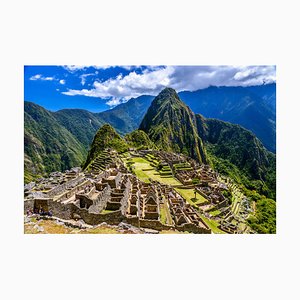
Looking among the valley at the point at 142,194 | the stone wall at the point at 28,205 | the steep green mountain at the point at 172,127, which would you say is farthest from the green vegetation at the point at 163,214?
the steep green mountain at the point at 172,127

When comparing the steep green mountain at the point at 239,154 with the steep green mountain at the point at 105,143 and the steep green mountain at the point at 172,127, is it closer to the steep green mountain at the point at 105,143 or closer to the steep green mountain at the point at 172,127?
the steep green mountain at the point at 172,127

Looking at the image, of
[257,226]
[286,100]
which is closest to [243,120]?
[257,226]

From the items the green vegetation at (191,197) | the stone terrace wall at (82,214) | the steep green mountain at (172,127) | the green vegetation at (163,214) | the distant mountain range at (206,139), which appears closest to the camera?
the stone terrace wall at (82,214)

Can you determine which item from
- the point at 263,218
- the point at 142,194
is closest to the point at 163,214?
the point at 142,194

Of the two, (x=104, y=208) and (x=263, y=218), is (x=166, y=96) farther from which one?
(x=104, y=208)

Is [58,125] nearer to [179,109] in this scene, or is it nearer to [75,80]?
[179,109]
